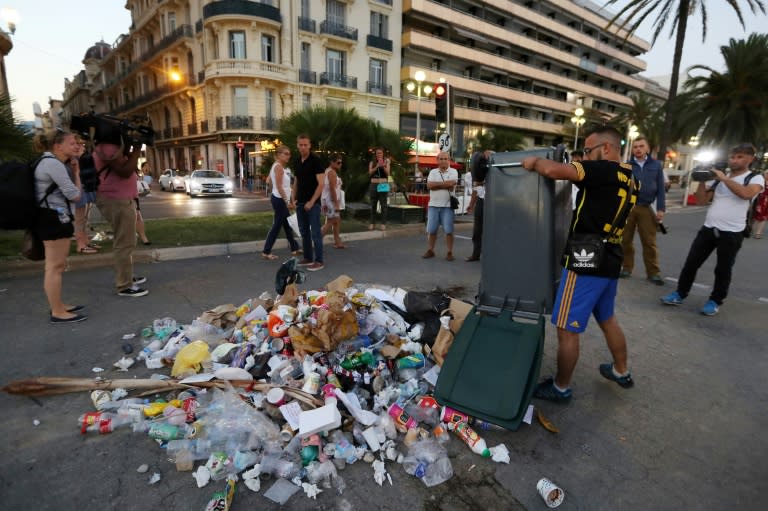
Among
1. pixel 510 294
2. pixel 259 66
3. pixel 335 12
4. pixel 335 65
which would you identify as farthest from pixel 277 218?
pixel 335 12

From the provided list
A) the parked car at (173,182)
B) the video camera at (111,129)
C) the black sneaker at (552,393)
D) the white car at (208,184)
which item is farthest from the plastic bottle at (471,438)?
the parked car at (173,182)

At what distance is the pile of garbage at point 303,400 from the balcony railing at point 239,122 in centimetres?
2869

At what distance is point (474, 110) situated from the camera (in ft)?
130

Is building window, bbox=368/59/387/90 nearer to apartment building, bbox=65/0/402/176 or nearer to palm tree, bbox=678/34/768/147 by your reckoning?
apartment building, bbox=65/0/402/176

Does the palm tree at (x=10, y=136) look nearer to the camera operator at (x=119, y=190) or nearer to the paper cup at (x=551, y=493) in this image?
the camera operator at (x=119, y=190)

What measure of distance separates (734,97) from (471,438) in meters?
31.3

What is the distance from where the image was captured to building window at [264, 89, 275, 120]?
29453 mm

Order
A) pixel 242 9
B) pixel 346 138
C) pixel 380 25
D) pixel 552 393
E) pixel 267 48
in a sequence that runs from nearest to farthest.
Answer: pixel 552 393 → pixel 346 138 → pixel 242 9 → pixel 267 48 → pixel 380 25

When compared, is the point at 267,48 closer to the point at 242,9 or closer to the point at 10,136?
the point at 242,9

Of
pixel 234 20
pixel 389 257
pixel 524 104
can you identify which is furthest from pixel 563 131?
pixel 389 257

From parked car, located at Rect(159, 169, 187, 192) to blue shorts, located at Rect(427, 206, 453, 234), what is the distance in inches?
893

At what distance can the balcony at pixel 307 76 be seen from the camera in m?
29.5

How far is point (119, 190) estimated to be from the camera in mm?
4668

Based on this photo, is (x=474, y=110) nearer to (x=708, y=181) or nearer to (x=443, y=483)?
(x=708, y=181)
